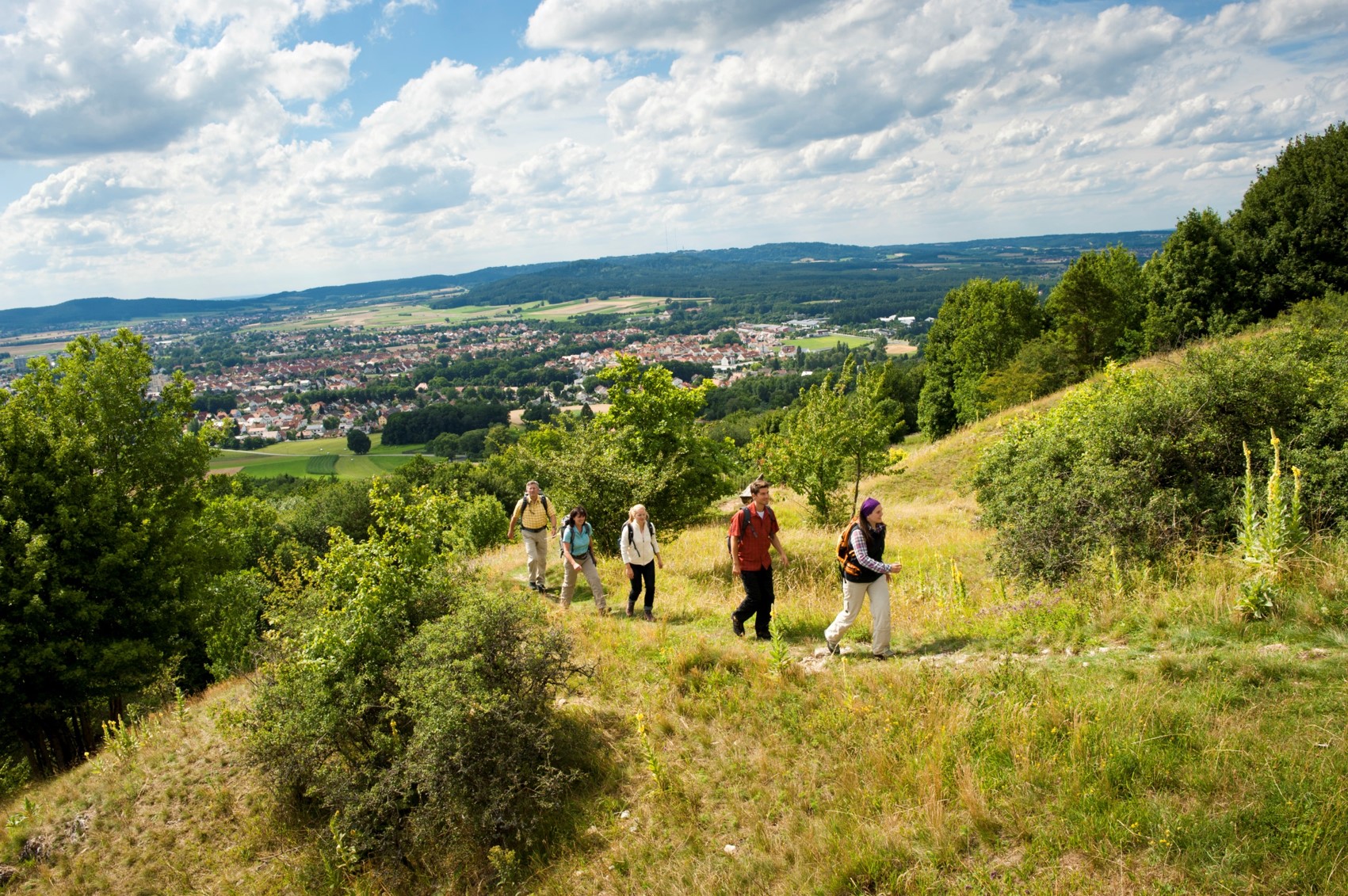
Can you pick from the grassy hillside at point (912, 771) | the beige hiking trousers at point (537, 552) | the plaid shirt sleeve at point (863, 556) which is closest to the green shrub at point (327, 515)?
the beige hiking trousers at point (537, 552)

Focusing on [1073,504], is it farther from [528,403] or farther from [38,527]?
[528,403]

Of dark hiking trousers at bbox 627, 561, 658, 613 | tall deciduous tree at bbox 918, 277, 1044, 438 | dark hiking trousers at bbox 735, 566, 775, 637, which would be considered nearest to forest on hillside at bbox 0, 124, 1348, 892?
dark hiking trousers at bbox 735, 566, 775, 637

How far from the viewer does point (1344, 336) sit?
33.5 ft

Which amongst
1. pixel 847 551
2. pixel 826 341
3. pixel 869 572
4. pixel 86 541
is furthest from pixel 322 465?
pixel 826 341

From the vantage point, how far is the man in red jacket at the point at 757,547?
7508 mm

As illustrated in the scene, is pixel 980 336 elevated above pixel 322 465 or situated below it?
above

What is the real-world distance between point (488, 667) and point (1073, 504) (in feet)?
25.1

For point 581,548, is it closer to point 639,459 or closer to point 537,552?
point 537,552

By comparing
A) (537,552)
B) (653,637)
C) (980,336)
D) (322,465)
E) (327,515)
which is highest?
(980,336)

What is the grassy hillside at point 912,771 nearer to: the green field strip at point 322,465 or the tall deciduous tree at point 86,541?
the tall deciduous tree at point 86,541

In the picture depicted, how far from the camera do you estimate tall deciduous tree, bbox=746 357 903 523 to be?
16.9 m

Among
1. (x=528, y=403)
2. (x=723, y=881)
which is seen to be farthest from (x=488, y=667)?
(x=528, y=403)

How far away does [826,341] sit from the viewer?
143 m

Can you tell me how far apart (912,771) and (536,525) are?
6905mm
